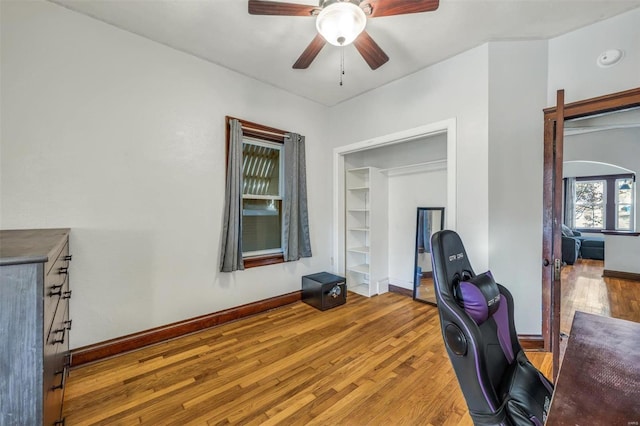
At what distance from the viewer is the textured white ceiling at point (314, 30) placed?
2068 mm

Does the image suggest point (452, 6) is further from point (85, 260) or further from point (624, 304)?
point (624, 304)

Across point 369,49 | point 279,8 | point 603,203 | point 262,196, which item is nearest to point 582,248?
point 603,203

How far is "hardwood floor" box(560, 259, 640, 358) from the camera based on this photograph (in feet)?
10.1

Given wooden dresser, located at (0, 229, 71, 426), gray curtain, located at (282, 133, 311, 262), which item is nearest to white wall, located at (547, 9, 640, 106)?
gray curtain, located at (282, 133, 311, 262)

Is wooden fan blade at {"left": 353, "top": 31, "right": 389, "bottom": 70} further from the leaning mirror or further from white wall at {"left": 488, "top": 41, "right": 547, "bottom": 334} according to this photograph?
the leaning mirror

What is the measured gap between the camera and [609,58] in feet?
7.06

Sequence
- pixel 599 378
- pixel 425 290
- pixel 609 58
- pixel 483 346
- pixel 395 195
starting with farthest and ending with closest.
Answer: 1. pixel 395 195
2. pixel 425 290
3. pixel 609 58
4. pixel 483 346
5. pixel 599 378

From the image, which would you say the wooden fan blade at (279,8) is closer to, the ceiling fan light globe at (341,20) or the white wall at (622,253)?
the ceiling fan light globe at (341,20)

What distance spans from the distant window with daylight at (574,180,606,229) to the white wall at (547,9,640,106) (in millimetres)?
7185

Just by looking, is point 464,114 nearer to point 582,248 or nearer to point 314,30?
point 314,30

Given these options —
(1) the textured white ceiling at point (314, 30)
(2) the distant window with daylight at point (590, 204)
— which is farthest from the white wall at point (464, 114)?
(2) the distant window with daylight at point (590, 204)

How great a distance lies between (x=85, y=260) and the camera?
217 cm

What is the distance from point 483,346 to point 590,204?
945cm

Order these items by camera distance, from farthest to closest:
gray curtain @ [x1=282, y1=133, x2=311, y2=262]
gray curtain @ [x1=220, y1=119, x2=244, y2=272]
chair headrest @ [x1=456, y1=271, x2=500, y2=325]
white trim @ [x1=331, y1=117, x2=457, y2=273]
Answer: gray curtain @ [x1=282, y1=133, x2=311, y2=262] < gray curtain @ [x1=220, y1=119, x2=244, y2=272] < white trim @ [x1=331, y1=117, x2=457, y2=273] < chair headrest @ [x1=456, y1=271, x2=500, y2=325]
